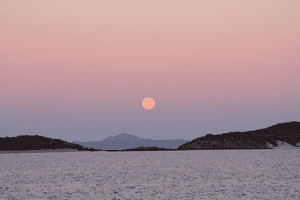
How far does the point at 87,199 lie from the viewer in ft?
157

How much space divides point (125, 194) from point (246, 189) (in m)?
20.2

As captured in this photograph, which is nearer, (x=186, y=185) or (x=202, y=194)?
(x=202, y=194)

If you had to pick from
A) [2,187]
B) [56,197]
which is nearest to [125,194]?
[56,197]

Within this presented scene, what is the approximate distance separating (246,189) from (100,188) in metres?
24.7

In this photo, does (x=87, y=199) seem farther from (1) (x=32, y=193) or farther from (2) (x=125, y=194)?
(1) (x=32, y=193)

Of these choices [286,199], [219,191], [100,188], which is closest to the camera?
[286,199]

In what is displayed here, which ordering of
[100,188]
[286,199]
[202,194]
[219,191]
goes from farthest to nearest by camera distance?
[100,188] → [219,191] → [202,194] → [286,199]

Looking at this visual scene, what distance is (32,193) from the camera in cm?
5369

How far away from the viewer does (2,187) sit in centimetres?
6047

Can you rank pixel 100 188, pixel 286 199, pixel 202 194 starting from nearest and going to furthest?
pixel 286 199, pixel 202 194, pixel 100 188

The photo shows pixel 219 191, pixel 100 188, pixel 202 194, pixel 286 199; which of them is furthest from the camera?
pixel 100 188

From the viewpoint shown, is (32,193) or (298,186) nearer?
(32,193)

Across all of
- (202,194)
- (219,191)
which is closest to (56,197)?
(202,194)

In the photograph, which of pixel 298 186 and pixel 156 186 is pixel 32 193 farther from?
A: pixel 298 186
